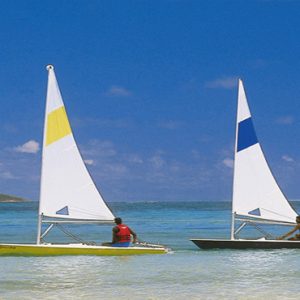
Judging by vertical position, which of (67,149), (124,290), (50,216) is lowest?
(124,290)

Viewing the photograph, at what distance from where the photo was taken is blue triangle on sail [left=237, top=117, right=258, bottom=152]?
92.4ft

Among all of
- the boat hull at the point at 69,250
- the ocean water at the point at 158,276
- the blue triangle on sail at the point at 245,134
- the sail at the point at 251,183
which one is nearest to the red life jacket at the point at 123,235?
the boat hull at the point at 69,250

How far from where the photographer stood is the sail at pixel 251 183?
28.0 m

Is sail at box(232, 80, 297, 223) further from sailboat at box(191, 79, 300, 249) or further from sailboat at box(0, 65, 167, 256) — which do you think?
sailboat at box(0, 65, 167, 256)

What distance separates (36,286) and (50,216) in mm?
5348

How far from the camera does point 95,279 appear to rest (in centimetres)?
2077

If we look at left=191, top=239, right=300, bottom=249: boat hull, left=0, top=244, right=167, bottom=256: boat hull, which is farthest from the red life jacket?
left=191, top=239, right=300, bottom=249: boat hull

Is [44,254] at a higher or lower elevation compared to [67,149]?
lower

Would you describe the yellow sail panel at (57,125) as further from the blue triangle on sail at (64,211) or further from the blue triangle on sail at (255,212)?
the blue triangle on sail at (255,212)

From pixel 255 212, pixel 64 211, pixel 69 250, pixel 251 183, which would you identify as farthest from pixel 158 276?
pixel 251 183

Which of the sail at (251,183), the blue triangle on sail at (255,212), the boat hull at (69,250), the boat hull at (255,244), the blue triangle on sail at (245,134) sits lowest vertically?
the boat hull at (69,250)

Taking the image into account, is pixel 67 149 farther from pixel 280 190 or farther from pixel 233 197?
pixel 280 190

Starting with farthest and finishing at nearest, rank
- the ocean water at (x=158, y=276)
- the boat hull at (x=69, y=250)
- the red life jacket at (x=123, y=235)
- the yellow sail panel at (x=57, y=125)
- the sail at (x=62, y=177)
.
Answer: the yellow sail panel at (x=57, y=125) → the sail at (x=62, y=177) → the red life jacket at (x=123, y=235) → the boat hull at (x=69, y=250) → the ocean water at (x=158, y=276)

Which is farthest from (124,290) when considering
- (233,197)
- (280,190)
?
(280,190)
